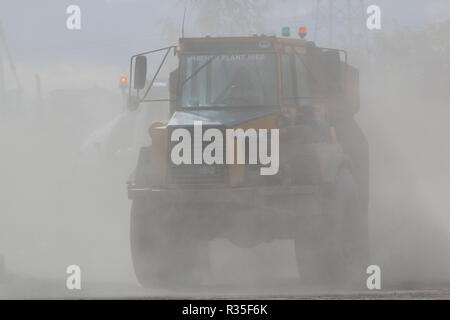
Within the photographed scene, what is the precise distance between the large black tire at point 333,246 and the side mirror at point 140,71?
8.14 ft

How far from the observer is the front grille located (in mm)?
12367

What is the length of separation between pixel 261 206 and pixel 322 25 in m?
3.30

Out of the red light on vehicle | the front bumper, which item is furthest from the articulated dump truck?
the red light on vehicle

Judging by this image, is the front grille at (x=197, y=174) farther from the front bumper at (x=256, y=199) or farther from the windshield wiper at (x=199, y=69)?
the windshield wiper at (x=199, y=69)

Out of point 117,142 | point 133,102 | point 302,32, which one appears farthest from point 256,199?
point 117,142

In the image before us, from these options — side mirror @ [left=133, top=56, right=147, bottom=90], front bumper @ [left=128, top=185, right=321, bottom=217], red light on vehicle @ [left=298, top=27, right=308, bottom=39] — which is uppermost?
red light on vehicle @ [left=298, top=27, right=308, bottom=39]

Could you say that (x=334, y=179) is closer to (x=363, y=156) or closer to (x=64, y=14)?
(x=363, y=156)

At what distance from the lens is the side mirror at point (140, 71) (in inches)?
510

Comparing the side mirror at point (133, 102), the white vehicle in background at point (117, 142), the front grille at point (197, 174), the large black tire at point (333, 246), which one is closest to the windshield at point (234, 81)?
the side mirror at point (133, 102)

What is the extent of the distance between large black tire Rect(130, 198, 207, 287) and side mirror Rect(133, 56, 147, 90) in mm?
1379

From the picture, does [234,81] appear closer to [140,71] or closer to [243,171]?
[140,71]

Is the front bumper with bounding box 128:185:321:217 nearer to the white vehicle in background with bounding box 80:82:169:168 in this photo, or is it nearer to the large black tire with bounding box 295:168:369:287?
the large black tire with bounding box 295:168:369:287
